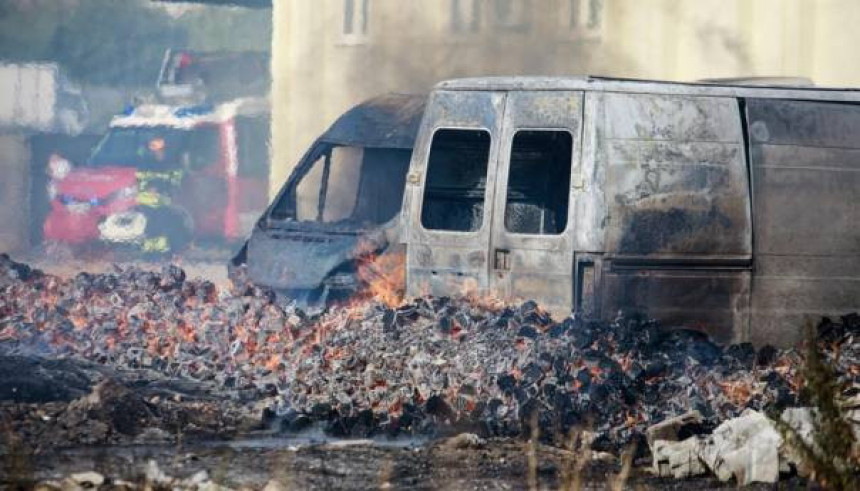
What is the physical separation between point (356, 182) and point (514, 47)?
647cm

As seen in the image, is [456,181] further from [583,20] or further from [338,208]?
[583,20]

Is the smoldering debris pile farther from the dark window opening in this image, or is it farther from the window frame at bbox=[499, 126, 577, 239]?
the dark window opening

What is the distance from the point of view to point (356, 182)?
44.5ft

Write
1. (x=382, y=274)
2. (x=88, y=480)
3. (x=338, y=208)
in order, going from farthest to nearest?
(x=338, y=208) < (x=382, y=274) < (x=88, y=480)

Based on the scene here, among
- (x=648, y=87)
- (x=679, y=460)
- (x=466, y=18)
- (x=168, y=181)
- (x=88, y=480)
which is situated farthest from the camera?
(x=168, y=181)

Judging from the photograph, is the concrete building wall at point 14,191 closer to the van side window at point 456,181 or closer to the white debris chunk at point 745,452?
the van side window at point 456,181

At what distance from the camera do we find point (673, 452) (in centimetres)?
749

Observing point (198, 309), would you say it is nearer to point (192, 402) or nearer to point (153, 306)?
point (153, 306)

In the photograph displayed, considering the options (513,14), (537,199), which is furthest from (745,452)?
(513,14)

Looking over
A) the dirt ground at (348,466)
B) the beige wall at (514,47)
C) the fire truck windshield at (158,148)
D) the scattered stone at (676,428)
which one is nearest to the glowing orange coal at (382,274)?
the dirt ground at (348,466)

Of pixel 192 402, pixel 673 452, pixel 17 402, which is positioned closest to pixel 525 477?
pixel 673 452

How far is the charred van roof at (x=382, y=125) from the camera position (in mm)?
13102

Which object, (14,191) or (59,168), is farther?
(14,191)

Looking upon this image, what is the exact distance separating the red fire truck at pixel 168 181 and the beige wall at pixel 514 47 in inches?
82.2
